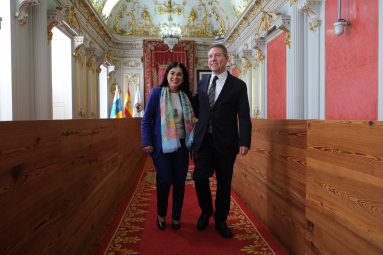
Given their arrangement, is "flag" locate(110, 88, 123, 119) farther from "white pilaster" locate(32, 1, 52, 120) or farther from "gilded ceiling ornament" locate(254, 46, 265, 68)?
"white pilaster" locate(32, 1, 52, 120)

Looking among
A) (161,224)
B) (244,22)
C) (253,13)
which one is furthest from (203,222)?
(244,22)

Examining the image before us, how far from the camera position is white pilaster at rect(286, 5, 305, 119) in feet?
18.0

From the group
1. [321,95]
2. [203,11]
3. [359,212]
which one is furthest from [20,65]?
[203,11]

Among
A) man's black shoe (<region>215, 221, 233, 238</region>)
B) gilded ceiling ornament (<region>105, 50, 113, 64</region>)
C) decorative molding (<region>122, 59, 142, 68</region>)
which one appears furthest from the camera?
decorative molding (<region>122, 59, 142, 68</region>)

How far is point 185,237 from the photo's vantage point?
249 cm

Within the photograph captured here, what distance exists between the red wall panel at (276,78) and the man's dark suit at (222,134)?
172 inches

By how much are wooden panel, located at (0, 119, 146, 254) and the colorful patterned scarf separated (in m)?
0.53

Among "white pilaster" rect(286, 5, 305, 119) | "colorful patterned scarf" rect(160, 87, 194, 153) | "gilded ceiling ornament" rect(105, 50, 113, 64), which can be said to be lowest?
"colorful patterned scarf" rect(160, 87, 194, 153)

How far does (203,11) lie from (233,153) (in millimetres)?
10729

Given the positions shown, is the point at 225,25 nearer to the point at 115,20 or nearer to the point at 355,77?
the point at 115,20

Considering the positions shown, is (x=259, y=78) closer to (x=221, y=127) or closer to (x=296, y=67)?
(x=296, y=67)

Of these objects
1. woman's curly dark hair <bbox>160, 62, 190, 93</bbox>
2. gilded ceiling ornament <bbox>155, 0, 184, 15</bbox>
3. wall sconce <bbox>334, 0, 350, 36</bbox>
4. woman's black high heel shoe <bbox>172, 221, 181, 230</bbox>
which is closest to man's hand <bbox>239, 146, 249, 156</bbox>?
woman's curly dark hair <bbox>160, 62, 190, 93</bbox>

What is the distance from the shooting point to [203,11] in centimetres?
1216

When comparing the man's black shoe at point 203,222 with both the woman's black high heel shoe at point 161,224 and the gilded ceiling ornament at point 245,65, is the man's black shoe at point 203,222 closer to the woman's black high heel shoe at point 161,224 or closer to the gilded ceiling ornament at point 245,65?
the woman's black high heel shoe at point 161,224
